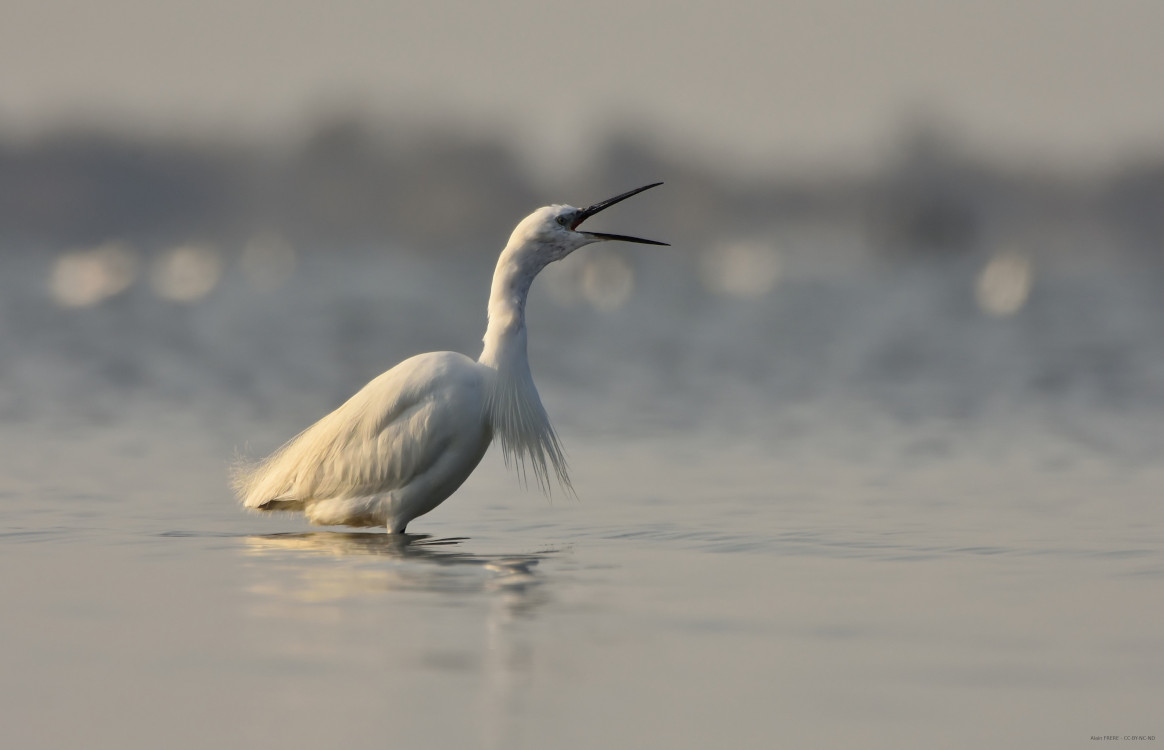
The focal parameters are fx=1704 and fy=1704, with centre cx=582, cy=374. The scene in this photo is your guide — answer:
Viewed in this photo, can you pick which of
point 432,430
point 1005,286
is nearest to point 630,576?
point 432,430

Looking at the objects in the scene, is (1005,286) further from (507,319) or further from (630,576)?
(630,576)

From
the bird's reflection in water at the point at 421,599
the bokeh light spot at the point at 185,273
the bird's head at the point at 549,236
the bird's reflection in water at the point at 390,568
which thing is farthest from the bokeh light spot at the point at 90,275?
the bird's reflection in water at the point at 421,599

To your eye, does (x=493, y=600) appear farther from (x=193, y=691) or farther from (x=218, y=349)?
(x=218, y=349)

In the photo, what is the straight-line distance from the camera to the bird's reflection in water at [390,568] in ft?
24.2

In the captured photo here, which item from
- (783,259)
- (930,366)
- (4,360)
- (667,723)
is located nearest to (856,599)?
(667,723)

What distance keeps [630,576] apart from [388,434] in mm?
2142

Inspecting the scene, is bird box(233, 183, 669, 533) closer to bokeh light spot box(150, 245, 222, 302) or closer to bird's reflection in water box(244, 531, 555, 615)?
bird's reflection in water box(244, 531, 555, 615)

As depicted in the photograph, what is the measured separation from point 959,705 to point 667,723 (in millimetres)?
968

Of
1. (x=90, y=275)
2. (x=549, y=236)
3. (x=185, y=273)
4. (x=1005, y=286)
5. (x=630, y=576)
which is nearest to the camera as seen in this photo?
(x=630, y=576)

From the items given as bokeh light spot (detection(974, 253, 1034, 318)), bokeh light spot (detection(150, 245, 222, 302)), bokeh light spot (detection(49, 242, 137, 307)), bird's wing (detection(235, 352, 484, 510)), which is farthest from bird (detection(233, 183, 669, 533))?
bokeh light spot (detection(150, 245, 222, 302))

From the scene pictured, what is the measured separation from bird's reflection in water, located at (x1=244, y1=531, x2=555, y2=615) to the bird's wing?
323 millimetres

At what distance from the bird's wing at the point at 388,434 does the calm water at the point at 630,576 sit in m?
0.29

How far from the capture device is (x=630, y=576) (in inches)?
311

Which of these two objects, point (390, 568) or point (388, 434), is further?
point (388, 434)
